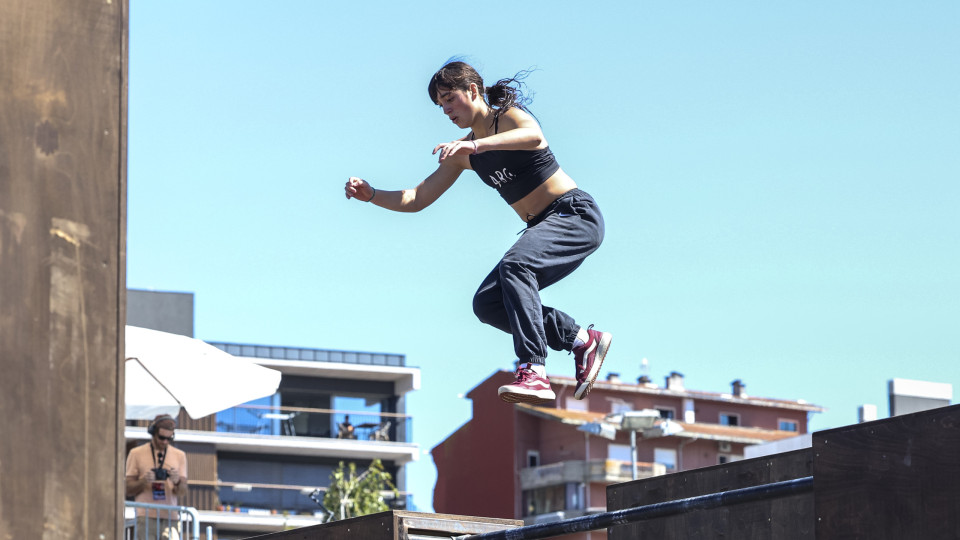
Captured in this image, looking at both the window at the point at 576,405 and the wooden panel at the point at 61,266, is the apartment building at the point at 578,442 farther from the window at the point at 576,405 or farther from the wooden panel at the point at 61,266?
the wooden panel at the point at 61,266

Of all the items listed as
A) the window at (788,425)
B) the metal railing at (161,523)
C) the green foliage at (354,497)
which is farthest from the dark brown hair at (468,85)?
the window at (788,425)

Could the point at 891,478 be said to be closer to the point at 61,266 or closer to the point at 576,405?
the point at 61,266

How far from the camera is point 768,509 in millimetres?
5105

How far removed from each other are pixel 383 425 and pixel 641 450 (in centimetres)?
1157

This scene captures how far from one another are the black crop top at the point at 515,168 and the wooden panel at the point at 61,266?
257 centimetres

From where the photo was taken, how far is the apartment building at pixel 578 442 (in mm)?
60559

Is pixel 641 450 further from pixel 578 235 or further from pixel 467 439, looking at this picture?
pixel 578 235

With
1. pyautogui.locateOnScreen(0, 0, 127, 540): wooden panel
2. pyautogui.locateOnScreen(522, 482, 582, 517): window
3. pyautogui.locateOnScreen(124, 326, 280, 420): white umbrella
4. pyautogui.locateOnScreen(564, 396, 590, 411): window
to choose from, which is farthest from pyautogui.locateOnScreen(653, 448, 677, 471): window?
pyautogui.locateOnScreen(0, 0, 127, 540): wooden panel

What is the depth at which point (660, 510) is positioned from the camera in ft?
14.8

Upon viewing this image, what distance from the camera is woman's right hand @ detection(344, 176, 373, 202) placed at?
6.47m

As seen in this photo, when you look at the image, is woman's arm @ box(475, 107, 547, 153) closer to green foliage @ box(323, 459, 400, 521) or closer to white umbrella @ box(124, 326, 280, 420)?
white umbrella @ box(124, 326, 280, 420)

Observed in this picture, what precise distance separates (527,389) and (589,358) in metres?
0.64

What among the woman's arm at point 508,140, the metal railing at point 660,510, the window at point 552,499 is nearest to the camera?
the metal railing at point 660,510

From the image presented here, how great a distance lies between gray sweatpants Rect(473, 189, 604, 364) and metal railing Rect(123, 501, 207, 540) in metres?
4.86
